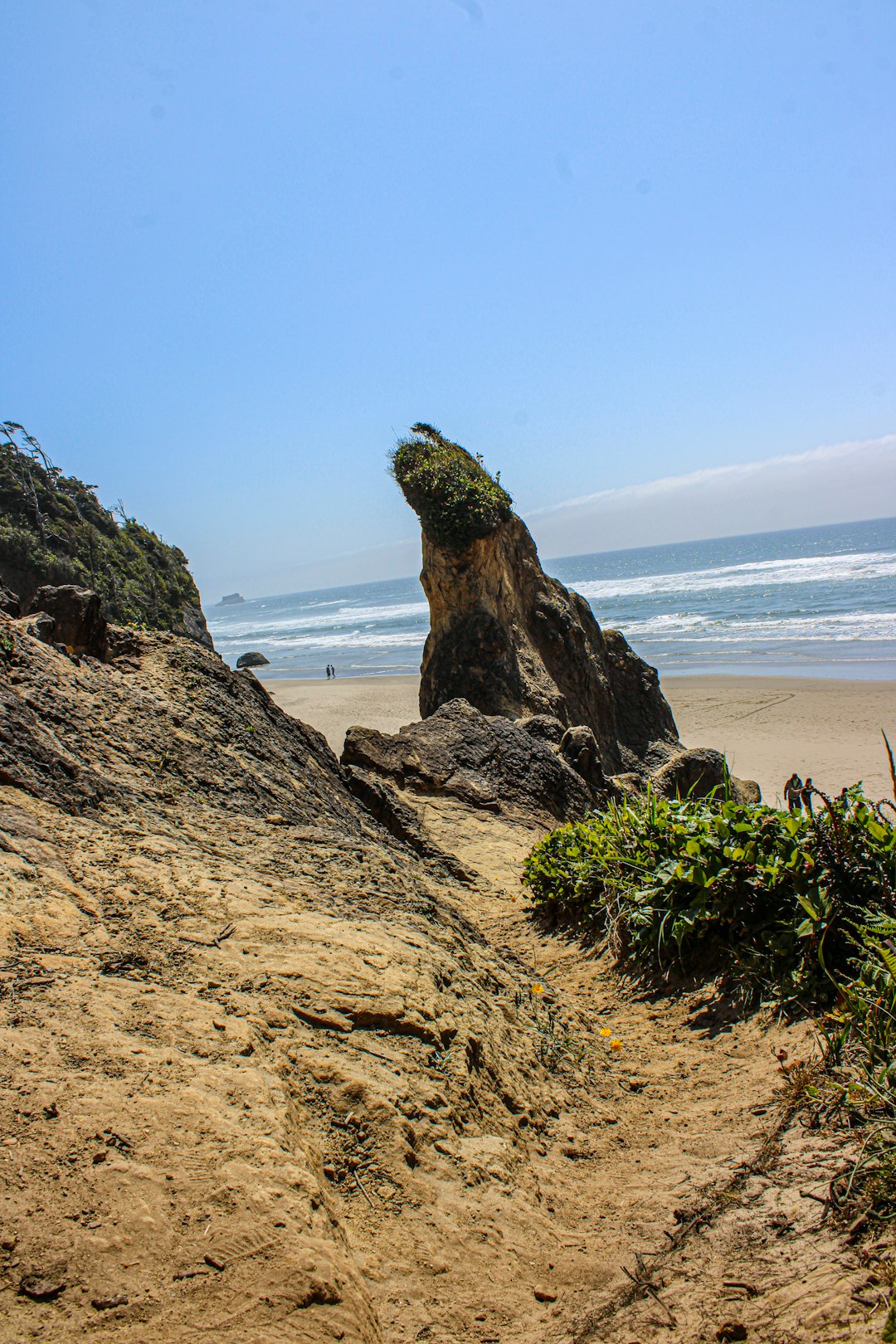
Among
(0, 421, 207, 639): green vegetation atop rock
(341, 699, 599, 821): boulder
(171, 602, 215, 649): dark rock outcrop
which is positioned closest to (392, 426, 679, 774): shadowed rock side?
(341, 699, 599, 821): boulder

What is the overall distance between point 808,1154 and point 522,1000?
1709 millimetres

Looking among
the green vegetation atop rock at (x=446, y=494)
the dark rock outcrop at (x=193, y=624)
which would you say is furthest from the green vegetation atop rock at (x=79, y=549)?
the green vegetation atop rock at (x=446, y=494)

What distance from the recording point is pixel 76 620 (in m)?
5.96

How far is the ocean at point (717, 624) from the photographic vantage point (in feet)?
125

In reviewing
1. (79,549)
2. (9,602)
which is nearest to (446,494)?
(9,602)

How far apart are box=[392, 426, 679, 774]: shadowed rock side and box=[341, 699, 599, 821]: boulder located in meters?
3.94

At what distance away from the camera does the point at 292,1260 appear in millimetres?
1957

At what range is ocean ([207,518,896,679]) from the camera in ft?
125

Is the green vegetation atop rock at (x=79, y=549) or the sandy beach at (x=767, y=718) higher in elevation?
the green vegetation atop rock at (x=79, y=549)

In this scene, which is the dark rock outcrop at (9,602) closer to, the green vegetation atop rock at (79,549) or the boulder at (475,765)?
the boulder at (475,765)

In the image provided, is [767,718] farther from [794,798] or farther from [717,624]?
[717,624]

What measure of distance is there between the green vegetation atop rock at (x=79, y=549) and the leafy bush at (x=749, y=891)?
26.6 metres

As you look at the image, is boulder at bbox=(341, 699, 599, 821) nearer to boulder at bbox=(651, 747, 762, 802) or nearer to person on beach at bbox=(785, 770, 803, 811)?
person on beach at bbox=(785, 770, 803, 811)

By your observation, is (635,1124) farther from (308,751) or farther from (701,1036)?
(308,751)
